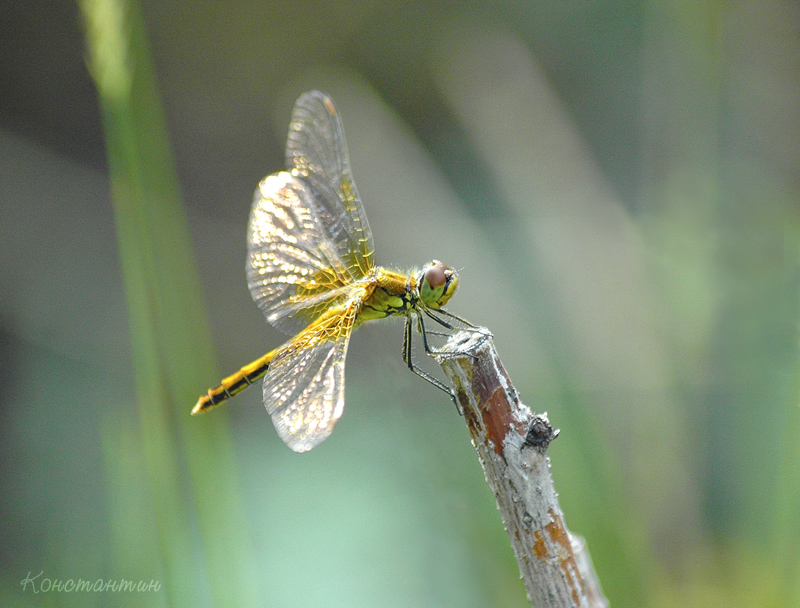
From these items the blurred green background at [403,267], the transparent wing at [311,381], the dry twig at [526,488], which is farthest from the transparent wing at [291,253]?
the dry twig at [526,488]

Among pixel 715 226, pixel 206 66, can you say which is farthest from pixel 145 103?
pixel 206 66

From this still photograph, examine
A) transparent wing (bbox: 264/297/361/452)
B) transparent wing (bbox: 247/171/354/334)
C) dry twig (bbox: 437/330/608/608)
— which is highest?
transparent wing (bbox: 247/171/354/334)

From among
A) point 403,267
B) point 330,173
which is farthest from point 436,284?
point 403,267

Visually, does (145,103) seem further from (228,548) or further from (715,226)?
(715,226)

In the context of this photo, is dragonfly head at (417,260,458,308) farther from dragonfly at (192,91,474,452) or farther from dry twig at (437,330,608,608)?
dry twig at (437,330,608,608)

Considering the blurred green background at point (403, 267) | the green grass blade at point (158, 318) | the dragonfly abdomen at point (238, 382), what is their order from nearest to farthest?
→ the green grass blade at point (158, 318), the blurred green background at point (403, 267), the dragonfly abdomen at point (238, 382)

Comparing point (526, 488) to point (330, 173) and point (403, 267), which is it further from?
point (403, 267)

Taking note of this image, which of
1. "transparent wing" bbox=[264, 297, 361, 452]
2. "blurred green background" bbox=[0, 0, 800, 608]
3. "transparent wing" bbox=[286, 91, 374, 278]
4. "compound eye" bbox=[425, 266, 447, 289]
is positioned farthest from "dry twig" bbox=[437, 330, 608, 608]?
"transparent wing" bbox=[286, 91, 374, 278]

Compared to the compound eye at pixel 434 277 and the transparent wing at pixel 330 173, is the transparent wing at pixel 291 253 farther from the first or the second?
the compound eye at pixel 434 277
